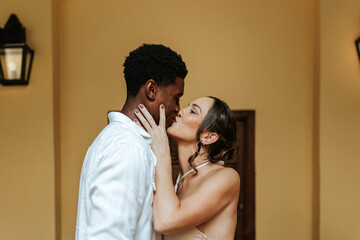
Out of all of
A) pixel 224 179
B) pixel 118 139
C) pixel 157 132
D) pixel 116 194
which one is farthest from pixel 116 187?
pixel 224 179

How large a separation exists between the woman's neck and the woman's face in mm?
43

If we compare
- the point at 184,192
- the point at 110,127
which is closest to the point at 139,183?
the point at 110,127

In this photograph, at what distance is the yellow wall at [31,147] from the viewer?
10.1 feet

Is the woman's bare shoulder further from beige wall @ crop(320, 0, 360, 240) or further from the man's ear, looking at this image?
beige wall @ crop(320, 0, 360, 240)

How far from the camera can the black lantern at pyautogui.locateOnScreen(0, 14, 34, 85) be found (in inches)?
113

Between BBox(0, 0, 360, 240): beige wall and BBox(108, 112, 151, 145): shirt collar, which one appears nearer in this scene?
BBox(108, 112, 151, 145): shirt collar

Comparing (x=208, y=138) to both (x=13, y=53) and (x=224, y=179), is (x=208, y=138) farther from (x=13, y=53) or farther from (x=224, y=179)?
(x=13, y=53)

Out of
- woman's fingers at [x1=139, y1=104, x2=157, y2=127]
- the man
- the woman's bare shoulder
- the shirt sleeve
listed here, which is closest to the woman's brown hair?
the woman's bare shoulder

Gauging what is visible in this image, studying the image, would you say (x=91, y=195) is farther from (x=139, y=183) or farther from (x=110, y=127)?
(x=110, y=127)

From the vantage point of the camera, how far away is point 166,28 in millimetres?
3275

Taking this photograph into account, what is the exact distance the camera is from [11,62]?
2.90 meters

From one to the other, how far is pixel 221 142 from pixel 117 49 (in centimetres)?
203

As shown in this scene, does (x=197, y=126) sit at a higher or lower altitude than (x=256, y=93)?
lower

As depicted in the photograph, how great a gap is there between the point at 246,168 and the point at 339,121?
1.06 metres
